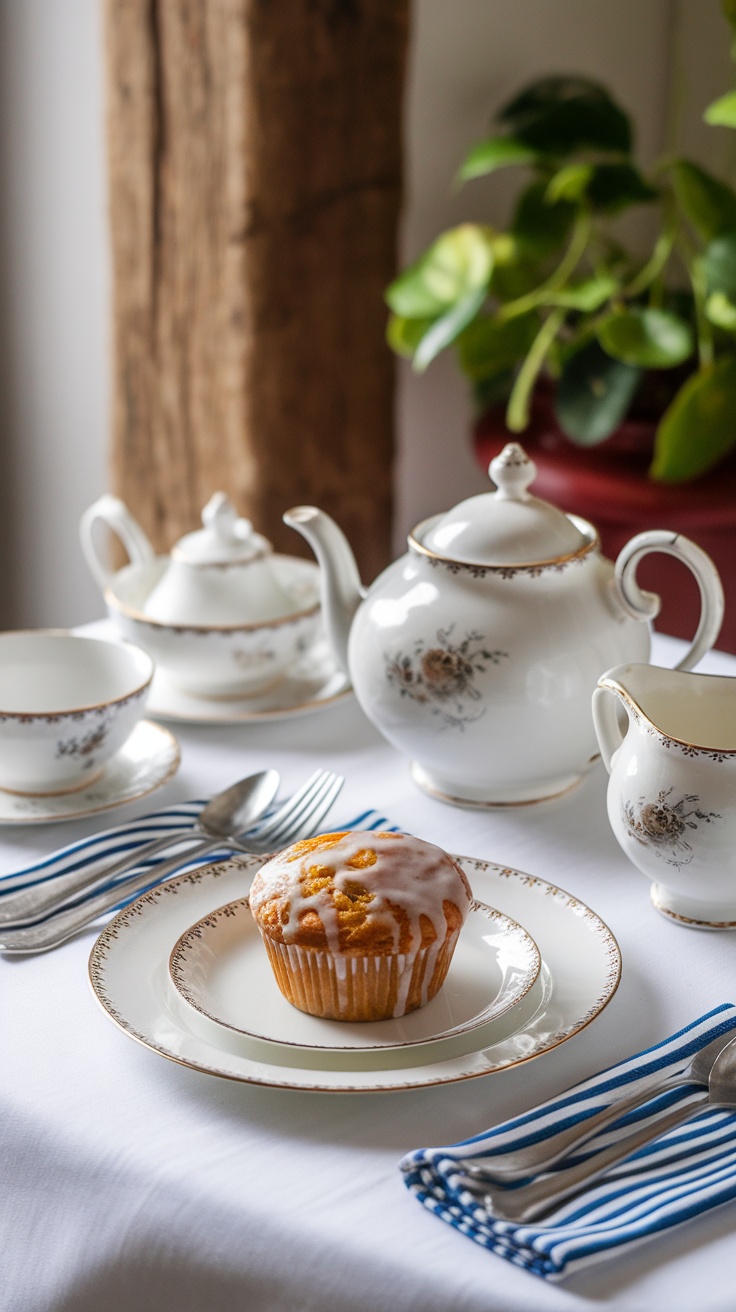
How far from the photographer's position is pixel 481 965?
0.73 metres

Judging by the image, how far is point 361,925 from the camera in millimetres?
678

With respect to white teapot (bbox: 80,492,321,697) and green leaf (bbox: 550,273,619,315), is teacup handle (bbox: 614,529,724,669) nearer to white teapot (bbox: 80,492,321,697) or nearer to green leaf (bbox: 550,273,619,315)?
white teapot (bbox: 80,492,321,697)

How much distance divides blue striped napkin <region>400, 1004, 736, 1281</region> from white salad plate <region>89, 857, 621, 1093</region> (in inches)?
1.4

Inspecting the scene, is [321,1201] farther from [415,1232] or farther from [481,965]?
[481,965]

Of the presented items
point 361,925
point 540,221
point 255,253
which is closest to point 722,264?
point 540,221

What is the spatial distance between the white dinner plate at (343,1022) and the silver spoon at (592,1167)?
0.09m

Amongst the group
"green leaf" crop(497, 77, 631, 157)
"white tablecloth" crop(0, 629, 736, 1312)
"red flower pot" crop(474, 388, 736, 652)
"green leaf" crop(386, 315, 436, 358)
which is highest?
"green leaf" crop(497, 77, 631, 157)

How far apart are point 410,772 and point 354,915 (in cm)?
35

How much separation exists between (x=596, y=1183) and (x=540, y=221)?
200 cm

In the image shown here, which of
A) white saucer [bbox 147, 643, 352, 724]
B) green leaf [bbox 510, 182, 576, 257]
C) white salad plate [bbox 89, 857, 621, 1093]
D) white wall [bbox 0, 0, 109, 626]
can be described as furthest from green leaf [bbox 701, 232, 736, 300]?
white salad plate [bbox 89, 857, 621, 1093]

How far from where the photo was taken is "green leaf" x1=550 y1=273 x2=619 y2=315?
2.11 m

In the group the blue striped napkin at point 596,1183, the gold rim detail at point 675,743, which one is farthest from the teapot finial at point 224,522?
the blue striped napkin at point 596,1183

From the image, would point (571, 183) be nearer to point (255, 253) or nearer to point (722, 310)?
point (722, 310)

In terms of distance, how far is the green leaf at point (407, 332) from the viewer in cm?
217
